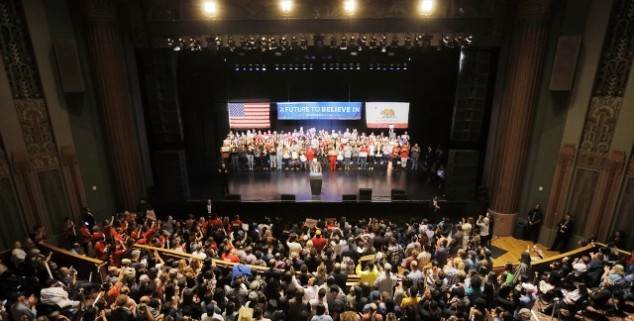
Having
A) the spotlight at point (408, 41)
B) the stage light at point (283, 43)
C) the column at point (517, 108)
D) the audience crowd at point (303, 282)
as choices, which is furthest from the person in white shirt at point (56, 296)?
the column at point (517, 108)

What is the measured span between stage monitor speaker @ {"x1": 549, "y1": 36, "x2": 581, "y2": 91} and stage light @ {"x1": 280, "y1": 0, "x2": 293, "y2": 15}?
758cm

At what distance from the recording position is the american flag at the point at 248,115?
1650 centimetres

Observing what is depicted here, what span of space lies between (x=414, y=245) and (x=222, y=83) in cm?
1033

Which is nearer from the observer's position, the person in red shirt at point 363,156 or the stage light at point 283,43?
the stage light at point 283,43

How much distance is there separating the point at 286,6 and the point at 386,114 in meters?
7.28

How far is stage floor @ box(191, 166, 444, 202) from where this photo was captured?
1314cm

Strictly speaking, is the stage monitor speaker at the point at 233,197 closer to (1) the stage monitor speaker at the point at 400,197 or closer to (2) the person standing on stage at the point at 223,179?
(2) the person standing on stage at the point at 223,179

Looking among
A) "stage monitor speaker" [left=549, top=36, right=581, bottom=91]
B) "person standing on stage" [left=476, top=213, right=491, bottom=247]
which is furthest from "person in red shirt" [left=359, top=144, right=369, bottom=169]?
"stage monitor speaker" [left=549, top=36, right=581, bottom=91]

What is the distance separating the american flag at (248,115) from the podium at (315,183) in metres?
5.15

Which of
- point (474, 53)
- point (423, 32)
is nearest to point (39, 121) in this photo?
point (423, 32)

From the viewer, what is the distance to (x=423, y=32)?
12.0 metres

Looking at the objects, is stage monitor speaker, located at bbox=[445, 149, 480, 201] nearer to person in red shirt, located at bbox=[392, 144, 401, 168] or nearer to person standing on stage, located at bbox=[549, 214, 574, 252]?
person in red shirt, located at bbox=[392, 144, 401, 168]

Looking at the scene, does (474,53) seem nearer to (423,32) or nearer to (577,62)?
(423,32)

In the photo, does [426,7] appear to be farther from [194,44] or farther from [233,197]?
[233,197]
